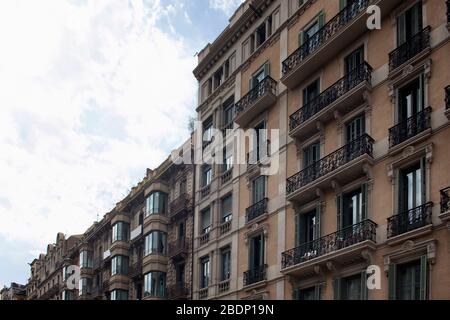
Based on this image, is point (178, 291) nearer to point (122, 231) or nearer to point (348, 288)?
point (122, 231)

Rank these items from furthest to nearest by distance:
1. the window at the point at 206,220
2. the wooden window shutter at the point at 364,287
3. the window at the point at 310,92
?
the window at the point at 206,220
the window at the point at 310,92
the wooden window shutter at the point at 364,287

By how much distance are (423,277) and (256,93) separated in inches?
532

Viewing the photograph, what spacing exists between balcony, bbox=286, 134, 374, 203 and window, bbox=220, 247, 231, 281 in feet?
19.0

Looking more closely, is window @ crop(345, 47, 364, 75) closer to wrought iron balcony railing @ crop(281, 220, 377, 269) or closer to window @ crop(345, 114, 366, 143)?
window @ crop(345, 114, 366, 143)

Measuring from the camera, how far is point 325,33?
26.7 metres

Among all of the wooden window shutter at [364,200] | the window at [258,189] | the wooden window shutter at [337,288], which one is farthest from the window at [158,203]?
the wooden window shutter at [364,200]

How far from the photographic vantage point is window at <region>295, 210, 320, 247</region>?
85.2ft

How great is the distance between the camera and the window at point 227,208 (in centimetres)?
3200

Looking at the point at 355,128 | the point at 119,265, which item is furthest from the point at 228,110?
the point at 119,265

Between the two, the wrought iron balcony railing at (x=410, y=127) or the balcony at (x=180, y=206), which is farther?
the balcony at (x=180, y=206)

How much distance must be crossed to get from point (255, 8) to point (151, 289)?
1777 cm

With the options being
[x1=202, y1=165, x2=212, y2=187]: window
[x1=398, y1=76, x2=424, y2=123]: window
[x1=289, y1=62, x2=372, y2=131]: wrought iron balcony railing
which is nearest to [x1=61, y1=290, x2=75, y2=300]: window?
[x1=202, y1=165, x2=212, y2=187]: window

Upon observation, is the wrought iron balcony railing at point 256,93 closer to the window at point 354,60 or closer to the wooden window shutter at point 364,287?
the window at point 354,60

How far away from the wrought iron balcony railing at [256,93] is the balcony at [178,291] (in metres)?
10.2
